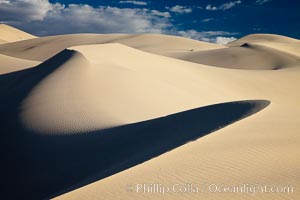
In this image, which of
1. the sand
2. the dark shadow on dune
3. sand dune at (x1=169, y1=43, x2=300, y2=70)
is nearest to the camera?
the sand

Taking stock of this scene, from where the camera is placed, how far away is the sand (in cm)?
422

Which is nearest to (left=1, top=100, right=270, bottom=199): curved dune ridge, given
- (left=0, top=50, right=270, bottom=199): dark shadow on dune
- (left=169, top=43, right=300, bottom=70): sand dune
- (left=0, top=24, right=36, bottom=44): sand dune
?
(left=0, top=50, right=270, bottom=199): dark shadow on dune

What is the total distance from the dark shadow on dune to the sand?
0.03 meters

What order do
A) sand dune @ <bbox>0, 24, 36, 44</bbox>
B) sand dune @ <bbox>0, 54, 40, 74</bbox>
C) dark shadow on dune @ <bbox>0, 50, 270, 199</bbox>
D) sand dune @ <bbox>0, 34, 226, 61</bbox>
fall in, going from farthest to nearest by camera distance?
sand dune @ <bbox>0, 24, 36, 44</bbox>, sand dune @ <bbox>0, 34, 226, 61</bbox>, sand dune @ <bbox>0, 54, 40, 74</bbox>, dark shadow on dune @ <bbox>0, 50, 270, 199</bbox>

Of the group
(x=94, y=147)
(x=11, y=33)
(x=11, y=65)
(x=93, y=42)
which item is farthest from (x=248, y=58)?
(x=11, y=33)

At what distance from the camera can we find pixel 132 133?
294 inches

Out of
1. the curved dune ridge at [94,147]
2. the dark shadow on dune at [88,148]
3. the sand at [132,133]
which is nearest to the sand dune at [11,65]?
the sand at [132,133]

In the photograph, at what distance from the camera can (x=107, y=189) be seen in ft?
13.1

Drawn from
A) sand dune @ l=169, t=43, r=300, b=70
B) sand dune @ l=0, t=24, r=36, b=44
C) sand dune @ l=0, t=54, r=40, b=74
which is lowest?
A: sand dune @ l=0, t=54, r=40, b=74

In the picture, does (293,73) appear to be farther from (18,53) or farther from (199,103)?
(18,53)

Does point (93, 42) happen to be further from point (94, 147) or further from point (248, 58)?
point (94, 147)

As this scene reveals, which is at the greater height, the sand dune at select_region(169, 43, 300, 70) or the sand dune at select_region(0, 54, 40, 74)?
the sand dune at select_region(169, 43, 300, 70)

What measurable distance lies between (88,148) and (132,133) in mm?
1037

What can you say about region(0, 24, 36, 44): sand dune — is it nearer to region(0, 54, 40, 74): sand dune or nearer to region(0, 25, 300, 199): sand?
region(0, 54, 40, 74): sand dune
